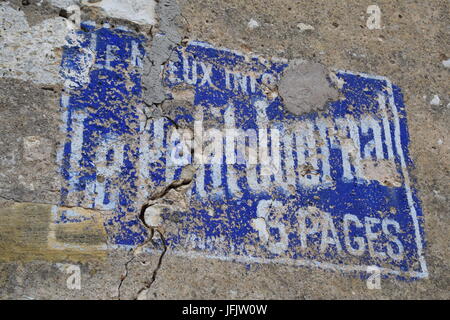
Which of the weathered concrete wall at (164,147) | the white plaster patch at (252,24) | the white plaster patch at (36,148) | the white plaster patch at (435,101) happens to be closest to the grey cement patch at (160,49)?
the weathered concrete wall at (164,147)

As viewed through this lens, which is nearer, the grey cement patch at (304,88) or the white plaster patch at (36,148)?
the white plaster patch at (36,148)

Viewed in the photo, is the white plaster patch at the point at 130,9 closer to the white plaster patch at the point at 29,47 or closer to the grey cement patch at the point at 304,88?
the white plaster patch at the point at 29,47

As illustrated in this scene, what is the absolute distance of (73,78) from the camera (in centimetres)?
205

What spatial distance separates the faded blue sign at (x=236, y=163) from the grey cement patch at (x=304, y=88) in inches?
1.3

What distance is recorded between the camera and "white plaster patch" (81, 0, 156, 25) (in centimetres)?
218

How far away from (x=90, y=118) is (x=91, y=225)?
1.27ft

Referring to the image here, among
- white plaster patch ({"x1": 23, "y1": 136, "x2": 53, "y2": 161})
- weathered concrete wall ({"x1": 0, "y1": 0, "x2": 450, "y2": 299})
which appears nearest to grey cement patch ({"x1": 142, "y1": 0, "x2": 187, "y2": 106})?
weathered concrete wall ({"x1": 0, "y1": 0, "x2": 450, "y2": 299})

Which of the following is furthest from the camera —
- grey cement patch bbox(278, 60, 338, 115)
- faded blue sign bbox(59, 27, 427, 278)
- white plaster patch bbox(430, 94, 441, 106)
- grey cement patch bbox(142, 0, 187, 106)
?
white plaster patch bbox(430, 94, 441, 106)

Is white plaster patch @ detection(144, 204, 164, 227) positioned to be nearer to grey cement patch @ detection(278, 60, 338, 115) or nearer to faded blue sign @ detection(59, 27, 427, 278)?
faded blue sign @ detection(59, 27, 427, 278)

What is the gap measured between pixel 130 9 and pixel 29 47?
421 mm

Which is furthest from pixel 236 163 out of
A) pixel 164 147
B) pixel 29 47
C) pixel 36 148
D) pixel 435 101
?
pixel 435 101

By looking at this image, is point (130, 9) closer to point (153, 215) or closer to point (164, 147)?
point (164, 147)

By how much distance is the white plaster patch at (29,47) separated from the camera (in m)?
2.00

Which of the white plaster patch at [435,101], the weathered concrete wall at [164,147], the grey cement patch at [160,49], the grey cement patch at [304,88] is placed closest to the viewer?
the weathered concrete wall at [164,147]
